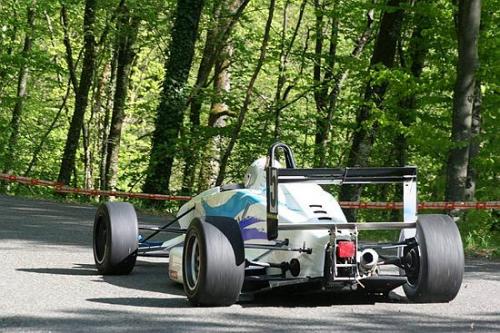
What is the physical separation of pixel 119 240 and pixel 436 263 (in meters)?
3.48

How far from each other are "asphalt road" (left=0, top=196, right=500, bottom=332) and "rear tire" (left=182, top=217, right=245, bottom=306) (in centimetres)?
12

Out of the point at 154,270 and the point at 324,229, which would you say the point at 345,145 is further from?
the point at 324,229

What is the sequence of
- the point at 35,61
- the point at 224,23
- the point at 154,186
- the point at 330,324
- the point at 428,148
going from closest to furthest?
A: the point at 330,324, the point at 428,148, the point at 154,186, the point at 224,23, the point at 35,61

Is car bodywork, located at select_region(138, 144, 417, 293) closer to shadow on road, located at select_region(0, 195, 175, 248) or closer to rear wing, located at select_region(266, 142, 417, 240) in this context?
rear wing, located at select_region(266, 142, 417, 240)

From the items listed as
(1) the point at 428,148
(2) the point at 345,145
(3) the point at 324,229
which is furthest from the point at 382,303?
(2) the point at 345,145

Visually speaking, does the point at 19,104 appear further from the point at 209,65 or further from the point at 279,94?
the point at 279,94

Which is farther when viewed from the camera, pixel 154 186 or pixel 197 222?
pixel 154 186

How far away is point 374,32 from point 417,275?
80.1 feet

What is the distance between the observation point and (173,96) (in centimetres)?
2444

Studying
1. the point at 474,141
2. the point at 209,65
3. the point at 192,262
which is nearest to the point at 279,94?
the point at 209,65

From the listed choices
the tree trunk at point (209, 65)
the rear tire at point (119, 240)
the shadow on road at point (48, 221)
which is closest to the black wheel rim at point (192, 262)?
the rear tire at point (119, 240)

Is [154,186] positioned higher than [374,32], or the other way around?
[374,32]

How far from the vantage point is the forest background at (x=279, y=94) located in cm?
1922

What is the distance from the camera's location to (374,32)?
32.3 meters
